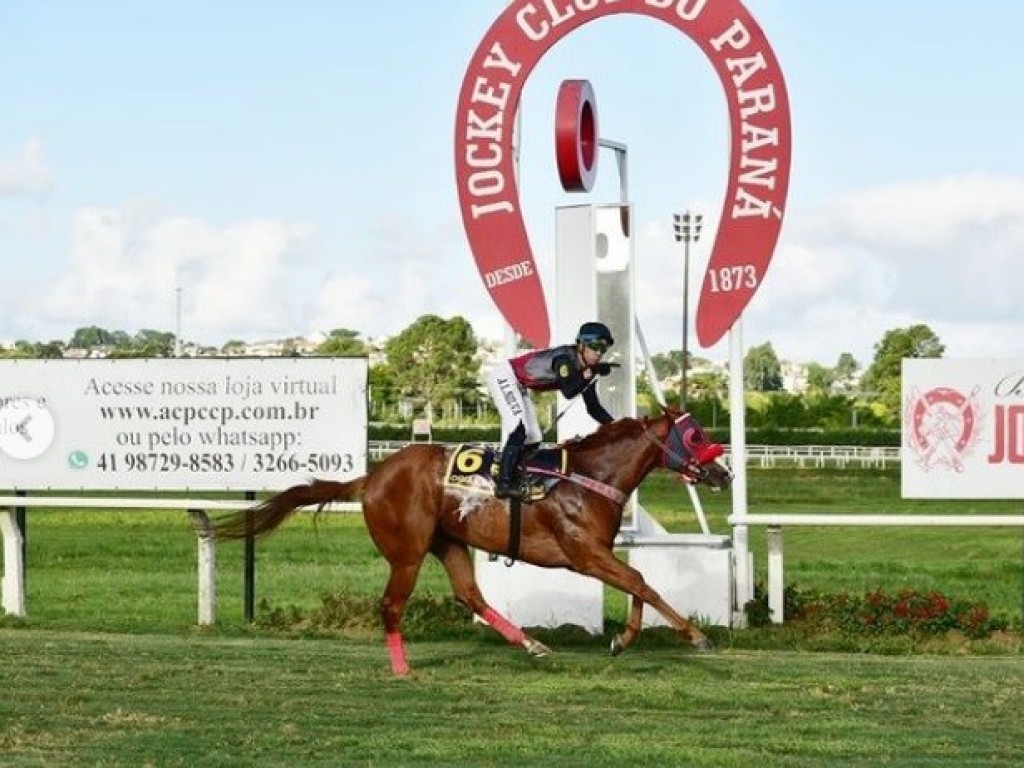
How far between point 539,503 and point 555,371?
86 centimetres

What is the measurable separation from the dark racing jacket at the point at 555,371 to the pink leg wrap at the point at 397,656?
1.83 meters

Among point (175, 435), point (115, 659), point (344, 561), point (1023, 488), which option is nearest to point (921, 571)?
point (344, 561)

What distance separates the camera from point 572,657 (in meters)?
12.8

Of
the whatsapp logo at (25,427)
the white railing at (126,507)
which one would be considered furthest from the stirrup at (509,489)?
the whatsapp logo at (25,427)

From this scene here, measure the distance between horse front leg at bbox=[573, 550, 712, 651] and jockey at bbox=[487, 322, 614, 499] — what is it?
2.12 ft

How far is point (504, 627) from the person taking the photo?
39.9ft

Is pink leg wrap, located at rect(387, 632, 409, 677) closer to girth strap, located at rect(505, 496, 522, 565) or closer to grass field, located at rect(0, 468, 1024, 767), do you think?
grass field, located at rect(0, 468, 1024, 767)

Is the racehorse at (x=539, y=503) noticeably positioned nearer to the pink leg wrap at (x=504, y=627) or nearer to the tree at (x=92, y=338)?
the pink leg wrap at (x=504, y=627)

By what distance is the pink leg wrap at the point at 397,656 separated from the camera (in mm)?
11758

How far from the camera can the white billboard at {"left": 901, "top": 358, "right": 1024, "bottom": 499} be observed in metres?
14.8

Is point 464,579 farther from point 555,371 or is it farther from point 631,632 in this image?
point 555,371

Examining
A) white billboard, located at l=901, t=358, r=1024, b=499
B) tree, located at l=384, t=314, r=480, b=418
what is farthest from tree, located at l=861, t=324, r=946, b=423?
white billboard, located at l=901, t=358, r=1024, b=499

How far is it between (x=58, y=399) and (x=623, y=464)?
20.0 feet

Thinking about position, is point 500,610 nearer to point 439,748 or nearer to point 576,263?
point 576,263
